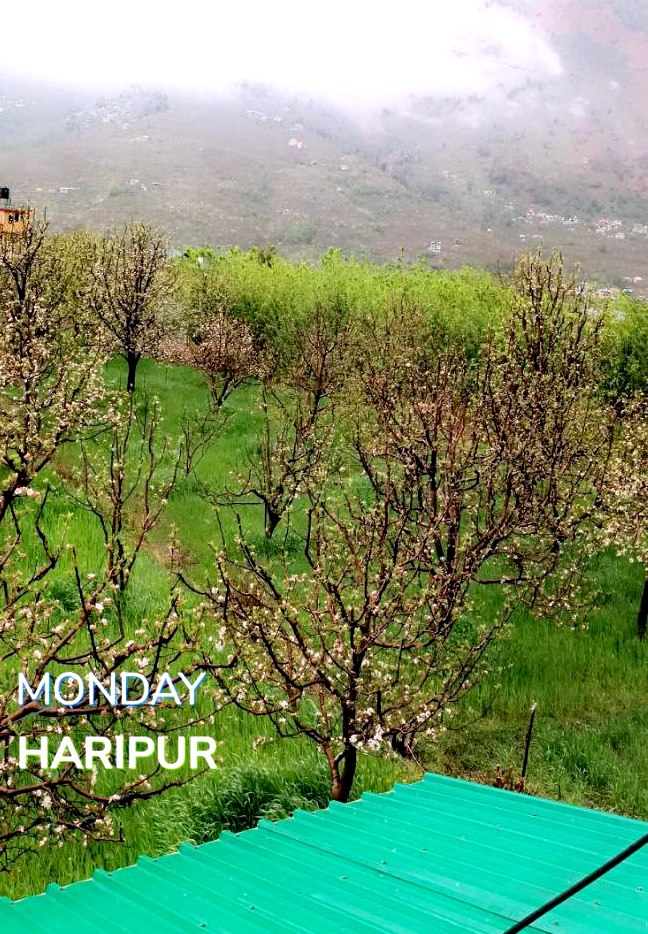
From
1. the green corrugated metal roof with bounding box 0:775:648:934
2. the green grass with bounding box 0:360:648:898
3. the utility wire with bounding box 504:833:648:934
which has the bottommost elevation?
the green grass with bounding box 0:360:648:898

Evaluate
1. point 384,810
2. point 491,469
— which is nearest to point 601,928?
point 384,810

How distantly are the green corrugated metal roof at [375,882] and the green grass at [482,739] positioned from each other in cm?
228

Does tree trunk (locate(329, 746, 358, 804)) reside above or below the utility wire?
below

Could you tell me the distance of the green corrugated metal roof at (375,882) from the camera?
15.1 ft

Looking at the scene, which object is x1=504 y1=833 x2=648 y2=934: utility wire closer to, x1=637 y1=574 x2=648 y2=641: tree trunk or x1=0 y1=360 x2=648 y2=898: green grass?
x1=0 y1=360 x2=648 y2=898: green grass

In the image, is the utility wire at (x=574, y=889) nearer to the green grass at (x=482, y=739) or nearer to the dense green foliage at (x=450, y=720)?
the dense green foliage at (x=450, y=720)

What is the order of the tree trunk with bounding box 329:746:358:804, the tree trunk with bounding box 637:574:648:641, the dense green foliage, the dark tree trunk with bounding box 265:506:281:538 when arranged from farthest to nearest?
the dark tree trunk with bounding box 265:506:281:538 < the tree trunk with bounding box 637:574:648:641 < the dense green foliage < the tree trunk with bounding box 329:746:358:804

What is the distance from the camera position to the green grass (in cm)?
892

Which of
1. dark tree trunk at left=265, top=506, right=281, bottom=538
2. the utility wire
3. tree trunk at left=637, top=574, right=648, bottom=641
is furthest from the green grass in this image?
the utility wire

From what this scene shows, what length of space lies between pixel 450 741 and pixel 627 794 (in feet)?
8.85

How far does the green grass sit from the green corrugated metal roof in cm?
228

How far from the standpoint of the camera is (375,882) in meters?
5.29

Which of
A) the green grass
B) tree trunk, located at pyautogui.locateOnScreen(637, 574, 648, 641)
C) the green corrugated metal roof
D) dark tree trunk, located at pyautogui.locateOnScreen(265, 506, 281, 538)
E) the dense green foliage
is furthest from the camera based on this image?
dark tree trunk, located at pyautogui.locateOnScreen(265, 506, 281, 538)

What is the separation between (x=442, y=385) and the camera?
1703cm
